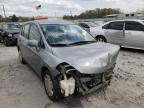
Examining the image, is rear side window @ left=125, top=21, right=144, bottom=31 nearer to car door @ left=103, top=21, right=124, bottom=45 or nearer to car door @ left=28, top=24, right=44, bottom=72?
car door @ left=103, top=21, right=124, bottom=45

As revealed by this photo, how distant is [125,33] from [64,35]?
16.6 feet

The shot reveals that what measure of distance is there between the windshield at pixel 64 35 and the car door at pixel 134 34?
4.18m

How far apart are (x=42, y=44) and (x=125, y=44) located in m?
5.67

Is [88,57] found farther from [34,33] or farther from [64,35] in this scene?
[34,33]

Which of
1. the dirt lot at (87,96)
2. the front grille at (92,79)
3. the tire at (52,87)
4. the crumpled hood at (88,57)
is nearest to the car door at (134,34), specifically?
the dirt lot at (87,96)

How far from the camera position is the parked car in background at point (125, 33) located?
7.92 meters

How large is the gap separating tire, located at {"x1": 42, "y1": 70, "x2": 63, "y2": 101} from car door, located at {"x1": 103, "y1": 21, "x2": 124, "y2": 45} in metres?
5.83

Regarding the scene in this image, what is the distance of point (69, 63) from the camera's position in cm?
308

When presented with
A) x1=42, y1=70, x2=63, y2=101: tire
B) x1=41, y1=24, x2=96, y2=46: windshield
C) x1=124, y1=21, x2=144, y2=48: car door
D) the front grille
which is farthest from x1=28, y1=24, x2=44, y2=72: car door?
x1=124, y1=21, x2=144, y2=48: car door

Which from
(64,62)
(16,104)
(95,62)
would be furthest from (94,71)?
(16,104)

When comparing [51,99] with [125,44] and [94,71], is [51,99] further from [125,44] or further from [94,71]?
[125,44]

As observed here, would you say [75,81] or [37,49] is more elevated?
[37,49]

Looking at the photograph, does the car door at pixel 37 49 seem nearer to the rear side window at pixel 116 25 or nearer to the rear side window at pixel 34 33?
the rear side window at pixel 34 33

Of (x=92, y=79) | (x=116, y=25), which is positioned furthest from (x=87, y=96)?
(x=116, y=25)
